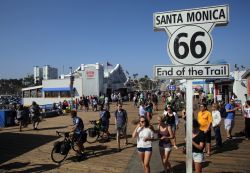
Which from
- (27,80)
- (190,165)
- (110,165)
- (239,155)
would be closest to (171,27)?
(190,165)

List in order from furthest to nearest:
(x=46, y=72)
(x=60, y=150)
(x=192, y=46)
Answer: (x=46, y=72) → (x=60, y=150) → (x=192, y=46)

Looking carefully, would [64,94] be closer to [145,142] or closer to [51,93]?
[51,93]

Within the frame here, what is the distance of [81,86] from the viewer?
4653cm

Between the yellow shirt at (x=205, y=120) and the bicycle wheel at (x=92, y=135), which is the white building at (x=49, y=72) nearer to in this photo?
the bicycle wheel at (x=92, y=135)

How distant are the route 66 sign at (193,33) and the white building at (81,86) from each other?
140 feet

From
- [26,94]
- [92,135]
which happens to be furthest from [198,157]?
[26,94]

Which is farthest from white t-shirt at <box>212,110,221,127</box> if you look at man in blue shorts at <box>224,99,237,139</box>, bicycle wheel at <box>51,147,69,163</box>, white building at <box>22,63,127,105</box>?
white building at <box>22,63,127,105</box>

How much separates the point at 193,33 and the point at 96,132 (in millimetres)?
9284

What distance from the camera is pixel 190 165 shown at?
13.0 feet

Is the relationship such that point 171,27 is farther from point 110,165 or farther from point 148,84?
point 148,84

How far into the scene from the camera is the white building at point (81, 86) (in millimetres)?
46562

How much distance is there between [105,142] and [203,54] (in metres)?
9.43

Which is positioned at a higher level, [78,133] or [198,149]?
[198,149]

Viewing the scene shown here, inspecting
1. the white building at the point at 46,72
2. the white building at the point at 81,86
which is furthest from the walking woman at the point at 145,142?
the white building at the point at 46,72
